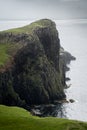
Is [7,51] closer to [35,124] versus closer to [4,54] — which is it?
[4,54]

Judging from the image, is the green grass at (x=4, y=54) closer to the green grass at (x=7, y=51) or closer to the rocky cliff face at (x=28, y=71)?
the green grass at (x=7, y=51)

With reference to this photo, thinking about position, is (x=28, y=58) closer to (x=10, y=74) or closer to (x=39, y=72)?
(x=39, y=72)

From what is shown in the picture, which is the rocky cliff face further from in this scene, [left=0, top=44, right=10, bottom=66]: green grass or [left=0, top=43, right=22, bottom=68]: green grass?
[left=0, top=44, right=10, bottom=66]: green grass

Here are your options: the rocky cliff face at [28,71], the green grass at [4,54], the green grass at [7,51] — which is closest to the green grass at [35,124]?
the rocky cliff face at [28,71]

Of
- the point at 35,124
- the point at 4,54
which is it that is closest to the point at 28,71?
A: the point at 4,54

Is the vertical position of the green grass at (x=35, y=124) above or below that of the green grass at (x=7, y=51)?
above

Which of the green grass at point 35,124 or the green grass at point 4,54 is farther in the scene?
the green grass at point 4,54

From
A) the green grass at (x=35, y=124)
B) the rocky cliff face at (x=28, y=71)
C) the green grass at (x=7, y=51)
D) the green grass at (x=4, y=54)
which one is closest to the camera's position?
the green grass at (x=35, y=124)

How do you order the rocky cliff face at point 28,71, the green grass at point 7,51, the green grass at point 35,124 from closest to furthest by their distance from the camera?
the green grass at point 35,124 → the rocky cliff face at point 28,71 → the green grass at point 7,51
